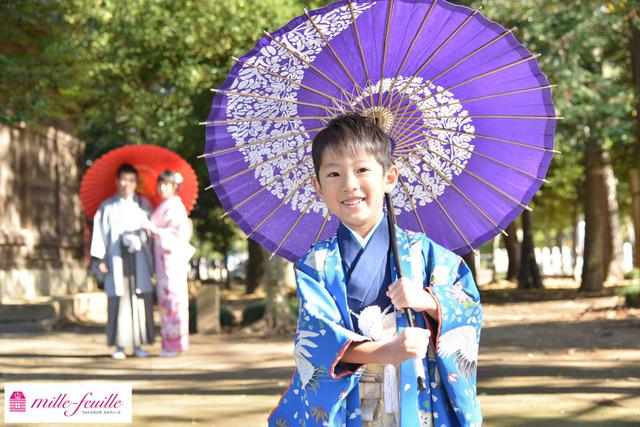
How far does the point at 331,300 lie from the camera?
3.12m

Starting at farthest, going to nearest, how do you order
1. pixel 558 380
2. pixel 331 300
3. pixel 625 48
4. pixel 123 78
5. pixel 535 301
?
pixel 625 48 < pixel 535 301 < pixel 123 78 < pixel 558 380 < pixel 331 300

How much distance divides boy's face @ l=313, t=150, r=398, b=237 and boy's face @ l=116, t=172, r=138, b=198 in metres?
7.82

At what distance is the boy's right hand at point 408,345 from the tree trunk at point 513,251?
87.8 ft

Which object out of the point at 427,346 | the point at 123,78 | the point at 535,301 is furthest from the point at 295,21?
the point at 535,301

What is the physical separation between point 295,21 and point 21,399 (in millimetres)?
4056

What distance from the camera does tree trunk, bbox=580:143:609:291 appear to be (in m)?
23.2

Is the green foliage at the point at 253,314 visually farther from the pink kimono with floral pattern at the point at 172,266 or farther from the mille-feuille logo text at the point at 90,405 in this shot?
the mille-feuille logo text at the point at 90,405

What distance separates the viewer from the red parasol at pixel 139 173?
10.9 metres

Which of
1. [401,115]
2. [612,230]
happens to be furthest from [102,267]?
[612,230]

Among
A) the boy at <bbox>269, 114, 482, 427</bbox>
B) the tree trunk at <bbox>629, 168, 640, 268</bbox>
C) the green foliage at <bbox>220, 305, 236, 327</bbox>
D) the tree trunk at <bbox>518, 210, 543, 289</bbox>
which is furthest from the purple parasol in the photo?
the tree trunk at <bbox>518, 210, 543, 289</bbox>

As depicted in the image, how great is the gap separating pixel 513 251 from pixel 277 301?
62.0 ft

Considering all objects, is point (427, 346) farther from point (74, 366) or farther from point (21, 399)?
point (74, 366)

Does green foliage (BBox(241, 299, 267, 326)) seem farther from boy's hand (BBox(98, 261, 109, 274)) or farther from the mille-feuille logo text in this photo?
the mille-feuille logo text

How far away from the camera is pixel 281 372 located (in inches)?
368
